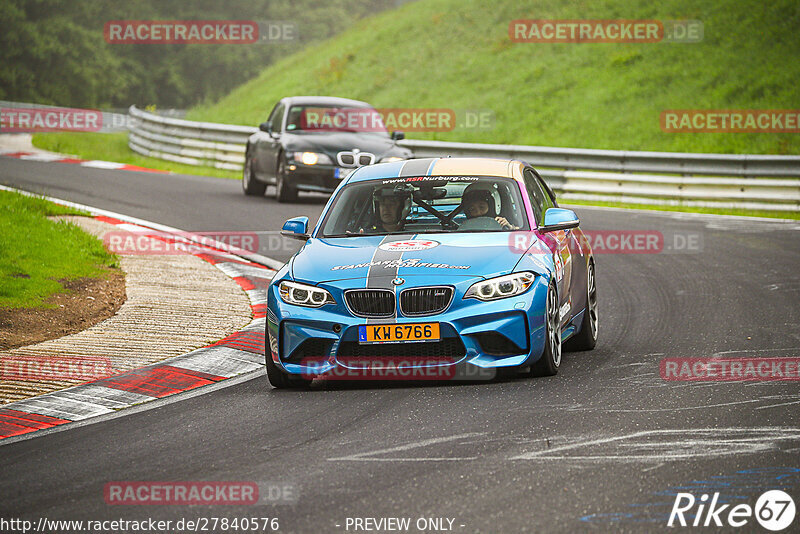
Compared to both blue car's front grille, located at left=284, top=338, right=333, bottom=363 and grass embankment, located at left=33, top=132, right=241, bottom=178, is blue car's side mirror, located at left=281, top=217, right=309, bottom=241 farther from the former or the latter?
grass embankment, located at left=33, top=132, right=241, bottom=178

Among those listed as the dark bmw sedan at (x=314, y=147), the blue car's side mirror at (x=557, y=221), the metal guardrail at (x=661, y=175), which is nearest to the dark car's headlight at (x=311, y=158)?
the dark bmw sedan at (x=314, y=147)

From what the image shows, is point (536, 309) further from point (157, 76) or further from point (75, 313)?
point (157, 76)

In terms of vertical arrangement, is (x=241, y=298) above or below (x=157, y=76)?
below

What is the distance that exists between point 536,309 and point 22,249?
6.93 meters

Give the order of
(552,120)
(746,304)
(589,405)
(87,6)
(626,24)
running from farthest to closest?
1. (87,6)
2. (626,24)
3. (552,120)
4. (746,304)
5. (589,405)

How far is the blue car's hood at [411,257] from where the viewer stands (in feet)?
26.6

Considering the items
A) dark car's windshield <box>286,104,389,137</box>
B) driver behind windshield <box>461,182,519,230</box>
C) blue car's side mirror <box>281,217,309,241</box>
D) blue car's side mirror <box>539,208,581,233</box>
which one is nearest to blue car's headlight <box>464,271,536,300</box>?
blue car's side mirror <box>539,208,581,233</box>

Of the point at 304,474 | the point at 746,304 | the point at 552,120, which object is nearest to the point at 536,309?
the point at 304,474

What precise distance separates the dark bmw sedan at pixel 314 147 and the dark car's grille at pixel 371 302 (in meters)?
10.7

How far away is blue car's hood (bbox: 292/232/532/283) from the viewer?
26.6 feet

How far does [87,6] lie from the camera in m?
73.3

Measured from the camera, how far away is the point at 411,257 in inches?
326

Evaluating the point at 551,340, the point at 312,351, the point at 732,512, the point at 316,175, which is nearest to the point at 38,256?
the point at 312,351

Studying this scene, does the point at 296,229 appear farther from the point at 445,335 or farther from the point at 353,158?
the point at 353,158
